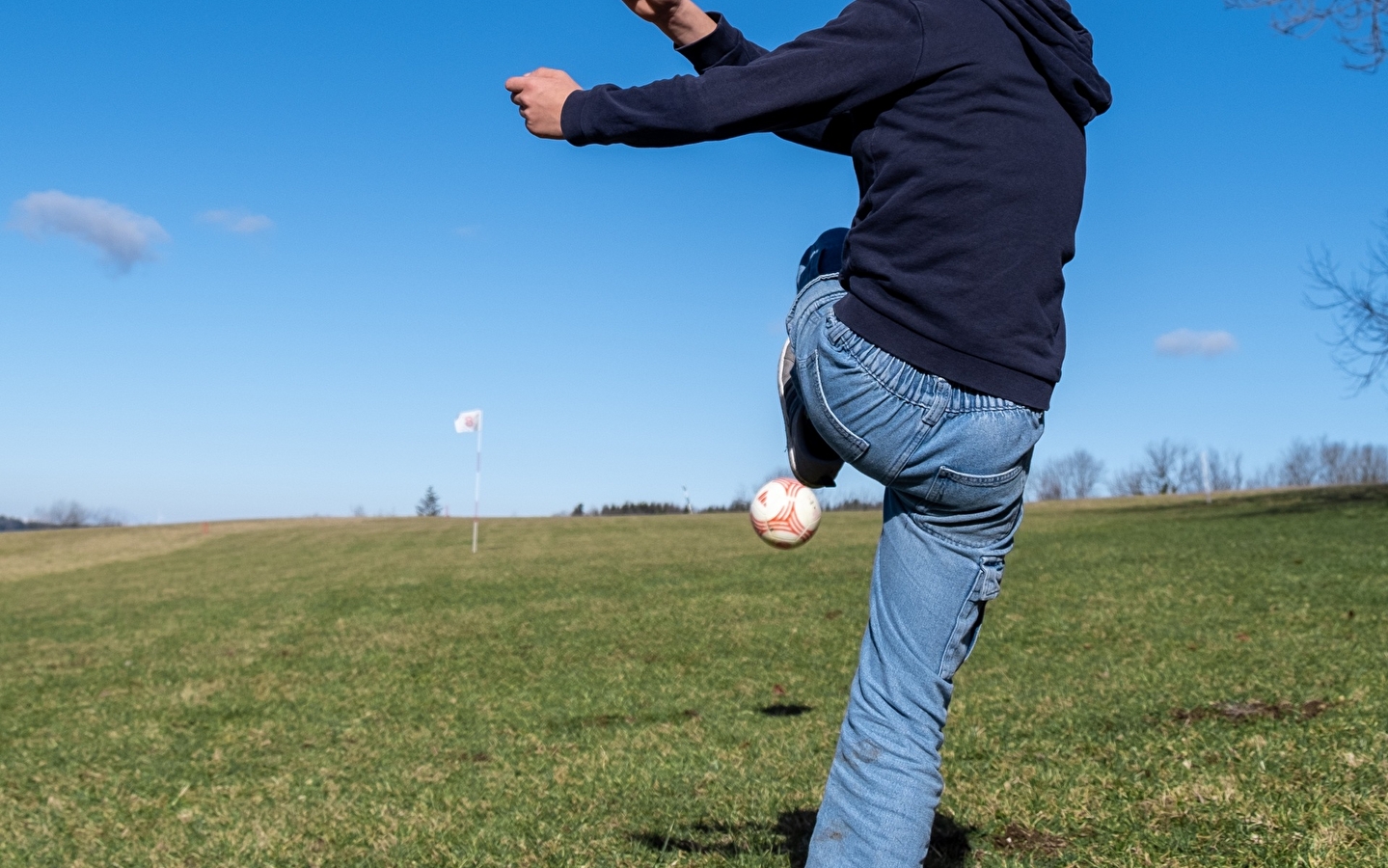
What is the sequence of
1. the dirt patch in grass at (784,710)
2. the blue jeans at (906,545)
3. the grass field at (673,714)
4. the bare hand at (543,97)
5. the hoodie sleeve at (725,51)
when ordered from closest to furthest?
the blue jeans at (906,545)
the bare hand at (543,97)
the hoodie sleeve at (725,51)
the grass field at (673,714)
the dirt patch in grass at (784,710)

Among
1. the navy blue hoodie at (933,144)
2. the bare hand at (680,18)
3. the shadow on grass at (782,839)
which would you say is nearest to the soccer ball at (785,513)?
the shadow on grass at (782,839)

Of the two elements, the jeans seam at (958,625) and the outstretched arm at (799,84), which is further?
the jeans seam at (958,625)

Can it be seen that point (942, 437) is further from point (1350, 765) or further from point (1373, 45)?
point (1373, 45)

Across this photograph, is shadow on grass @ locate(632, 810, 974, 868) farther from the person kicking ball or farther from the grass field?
the person kicking ball

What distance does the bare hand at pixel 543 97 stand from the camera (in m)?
2.24

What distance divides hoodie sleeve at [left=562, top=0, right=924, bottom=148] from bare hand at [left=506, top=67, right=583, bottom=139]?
0.76 feet

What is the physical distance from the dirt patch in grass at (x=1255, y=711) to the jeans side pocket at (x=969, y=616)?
4.17 m

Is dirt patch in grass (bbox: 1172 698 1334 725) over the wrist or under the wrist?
under

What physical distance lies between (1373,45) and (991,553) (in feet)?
53.4

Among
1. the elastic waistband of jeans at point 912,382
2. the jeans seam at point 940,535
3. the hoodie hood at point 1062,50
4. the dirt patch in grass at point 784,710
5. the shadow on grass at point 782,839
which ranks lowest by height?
the dirt patch in grass at point 784,710

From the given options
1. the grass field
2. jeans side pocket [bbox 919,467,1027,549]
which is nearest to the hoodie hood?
jeans side pocket [bbox 919,467,1027,549]

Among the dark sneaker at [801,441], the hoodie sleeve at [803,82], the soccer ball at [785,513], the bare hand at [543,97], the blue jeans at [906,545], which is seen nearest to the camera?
the hoodie sleeve at [803,82]

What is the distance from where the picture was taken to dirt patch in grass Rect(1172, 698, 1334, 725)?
5762 millimetres

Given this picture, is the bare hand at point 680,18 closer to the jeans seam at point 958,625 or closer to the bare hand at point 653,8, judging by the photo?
the bare hand at point 653,8
